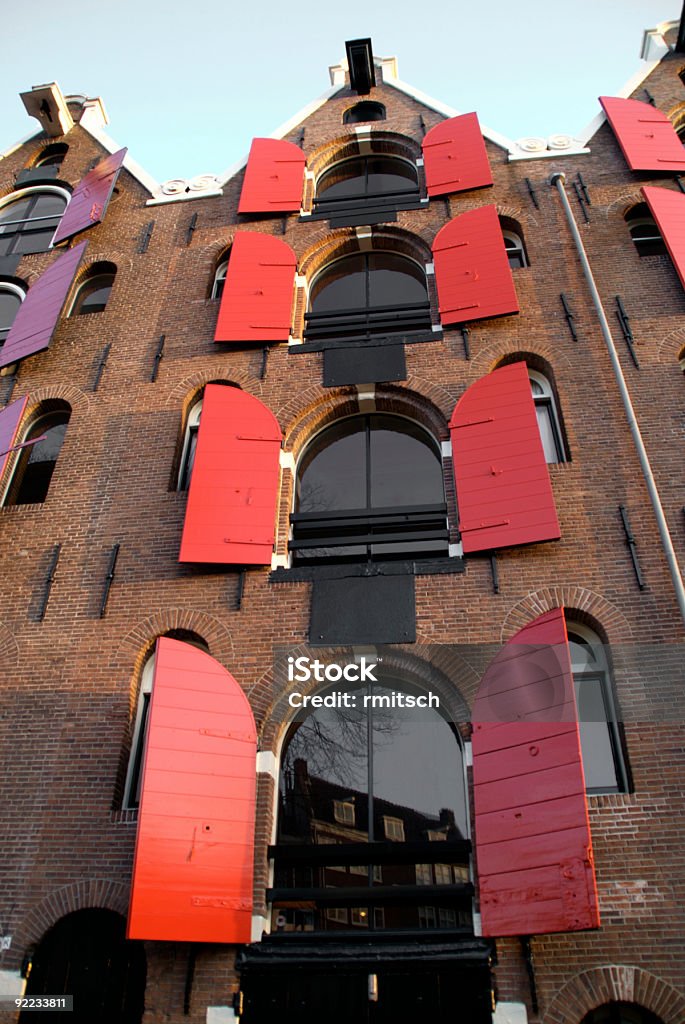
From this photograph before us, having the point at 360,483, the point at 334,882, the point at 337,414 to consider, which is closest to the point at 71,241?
the point at 337,414

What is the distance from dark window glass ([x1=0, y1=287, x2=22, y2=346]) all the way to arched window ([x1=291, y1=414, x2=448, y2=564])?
7517mm

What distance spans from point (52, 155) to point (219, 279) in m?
7.42

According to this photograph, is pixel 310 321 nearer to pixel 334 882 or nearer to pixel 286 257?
pixel 286 257

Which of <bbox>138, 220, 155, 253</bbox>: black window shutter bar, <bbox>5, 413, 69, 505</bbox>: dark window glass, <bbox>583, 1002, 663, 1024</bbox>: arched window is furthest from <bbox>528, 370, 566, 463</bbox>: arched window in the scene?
<bbox>138, 220, 155, 253</bbox>: black window shutter bar

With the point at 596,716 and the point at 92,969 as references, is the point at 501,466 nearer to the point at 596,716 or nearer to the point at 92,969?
the point at 596,716

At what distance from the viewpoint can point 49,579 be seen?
1132cm

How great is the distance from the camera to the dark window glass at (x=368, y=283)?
14.3 meters

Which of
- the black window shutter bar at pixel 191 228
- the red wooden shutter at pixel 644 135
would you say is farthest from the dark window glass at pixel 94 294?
the red wooden shutter at pixel 644 135

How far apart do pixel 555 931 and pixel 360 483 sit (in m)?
6.32

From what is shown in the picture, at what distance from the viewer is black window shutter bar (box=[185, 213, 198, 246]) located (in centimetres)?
1579

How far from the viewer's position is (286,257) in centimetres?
1453

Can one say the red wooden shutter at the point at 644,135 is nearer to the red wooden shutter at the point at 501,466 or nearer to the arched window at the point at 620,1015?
the red wooden shutter at the point at 501,466

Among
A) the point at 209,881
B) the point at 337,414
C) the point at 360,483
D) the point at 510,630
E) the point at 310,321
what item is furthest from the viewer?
the point at 310,321

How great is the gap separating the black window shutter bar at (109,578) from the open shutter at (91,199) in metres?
7.97
